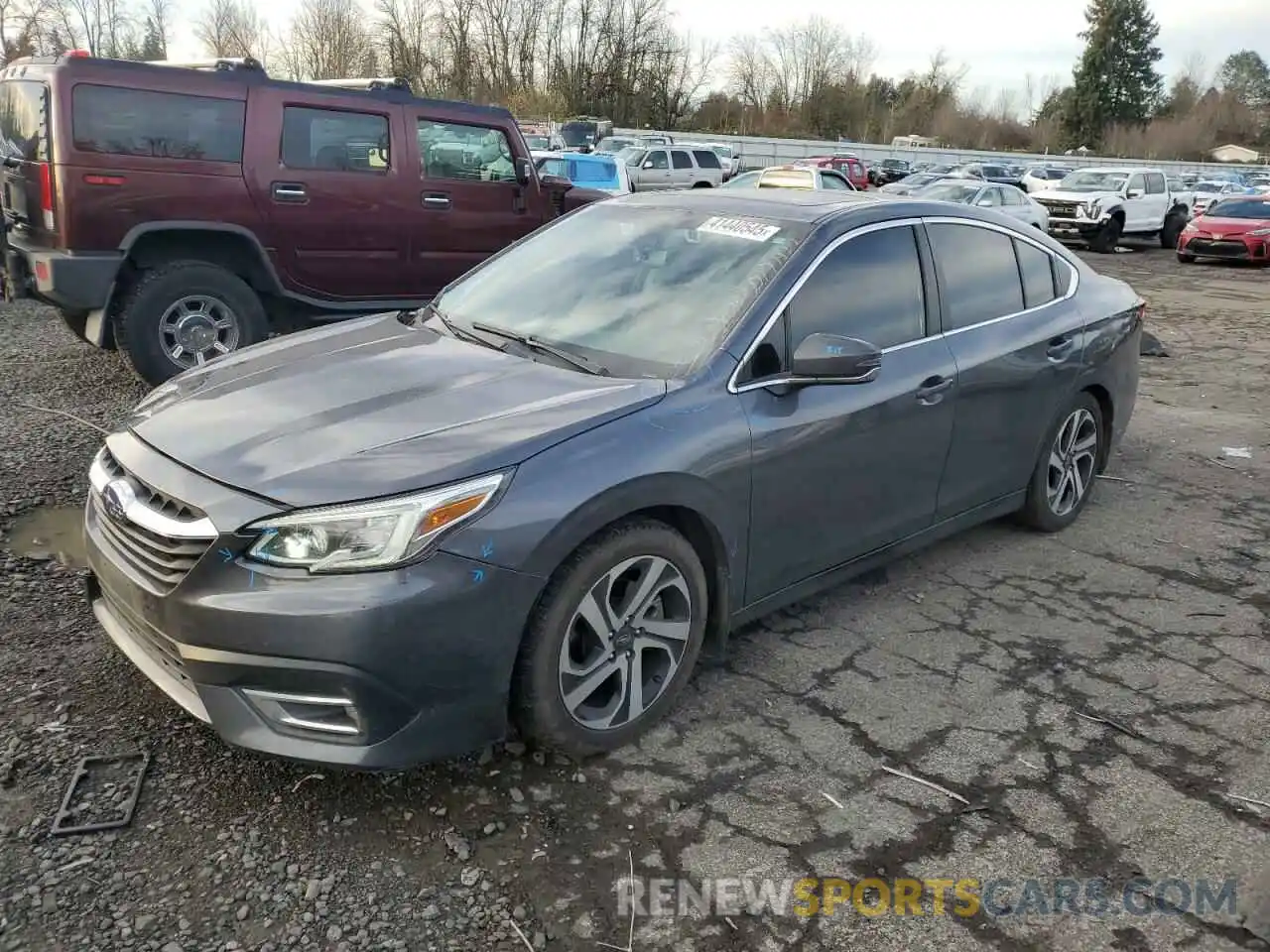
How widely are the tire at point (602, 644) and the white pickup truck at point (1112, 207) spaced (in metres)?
21.7

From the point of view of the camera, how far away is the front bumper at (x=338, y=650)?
96.6 inches

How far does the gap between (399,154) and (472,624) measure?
234 inches

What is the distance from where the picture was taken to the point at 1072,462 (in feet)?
16.3

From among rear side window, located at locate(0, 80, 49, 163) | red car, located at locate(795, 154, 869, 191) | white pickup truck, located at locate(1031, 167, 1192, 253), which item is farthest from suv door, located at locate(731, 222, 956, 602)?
red car, located at locate(795, 154, 869, 191)

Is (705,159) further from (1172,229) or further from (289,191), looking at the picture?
(289,191)

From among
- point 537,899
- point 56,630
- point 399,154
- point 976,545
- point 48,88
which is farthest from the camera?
point 399,154

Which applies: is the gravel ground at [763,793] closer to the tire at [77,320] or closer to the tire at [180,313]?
the tire at [180,313]

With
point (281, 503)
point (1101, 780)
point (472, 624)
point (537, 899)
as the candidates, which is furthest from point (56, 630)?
point (1101, 780)

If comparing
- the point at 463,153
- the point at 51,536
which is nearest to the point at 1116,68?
the point at 463,153

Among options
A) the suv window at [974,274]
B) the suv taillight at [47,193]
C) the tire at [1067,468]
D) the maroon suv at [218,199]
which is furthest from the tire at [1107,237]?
the suv taillight at [47,193]

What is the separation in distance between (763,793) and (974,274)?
252 cm

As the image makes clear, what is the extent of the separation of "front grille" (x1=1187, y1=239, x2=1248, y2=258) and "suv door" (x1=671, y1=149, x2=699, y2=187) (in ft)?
40.7

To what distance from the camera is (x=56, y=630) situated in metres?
3.60

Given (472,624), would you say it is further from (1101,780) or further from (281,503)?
(1101,780)
